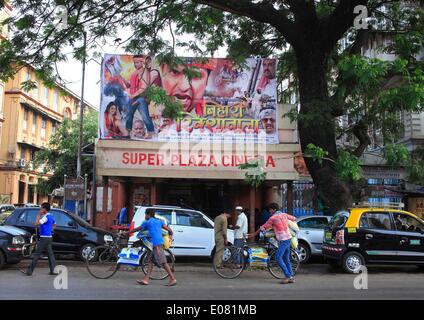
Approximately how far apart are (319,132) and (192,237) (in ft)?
16.0

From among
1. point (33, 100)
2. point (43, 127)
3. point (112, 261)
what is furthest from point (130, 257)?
point (43, 127)

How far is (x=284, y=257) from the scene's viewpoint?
11.1 m

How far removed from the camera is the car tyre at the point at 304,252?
15.0m

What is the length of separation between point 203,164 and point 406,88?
833 centimetres

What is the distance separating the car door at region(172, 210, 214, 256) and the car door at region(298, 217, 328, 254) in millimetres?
3122

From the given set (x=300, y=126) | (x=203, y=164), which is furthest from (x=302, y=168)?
(x=300, y=126)

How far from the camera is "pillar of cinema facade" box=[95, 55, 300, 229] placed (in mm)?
17797

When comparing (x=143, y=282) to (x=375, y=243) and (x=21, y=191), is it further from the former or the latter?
(x=21, y=191)

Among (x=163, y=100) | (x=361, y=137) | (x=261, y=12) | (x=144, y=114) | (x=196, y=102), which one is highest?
(x=261, y=12)

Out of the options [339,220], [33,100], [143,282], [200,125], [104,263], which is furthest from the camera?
[33,100]

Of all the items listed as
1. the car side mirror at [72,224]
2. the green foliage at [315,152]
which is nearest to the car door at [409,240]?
the green foliage at [315,152]

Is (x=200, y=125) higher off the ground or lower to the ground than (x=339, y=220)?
higher

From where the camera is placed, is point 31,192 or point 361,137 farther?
point 31,192

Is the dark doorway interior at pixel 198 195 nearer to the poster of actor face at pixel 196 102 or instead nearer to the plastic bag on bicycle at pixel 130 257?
the poster of actor face at pixel 196 102
